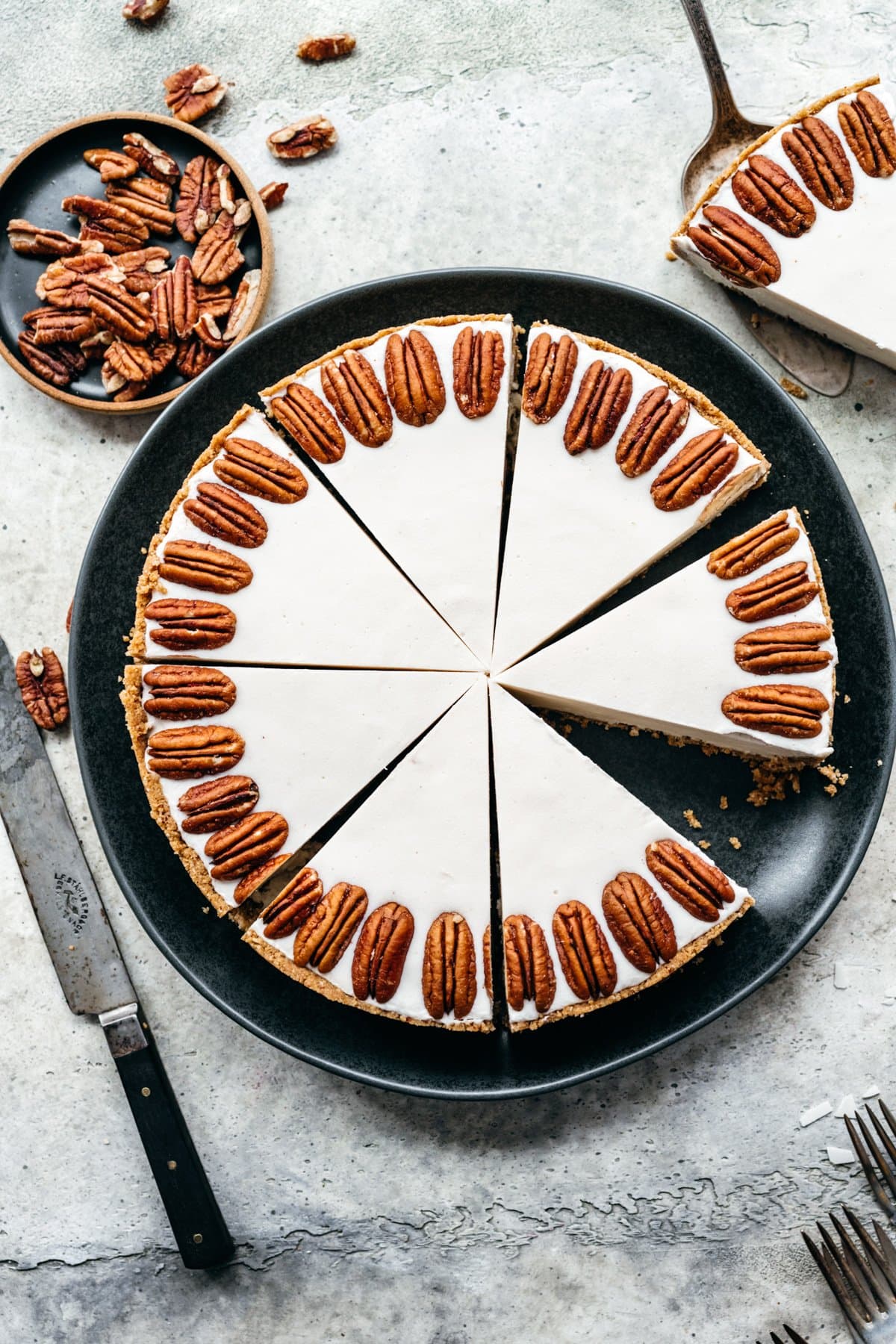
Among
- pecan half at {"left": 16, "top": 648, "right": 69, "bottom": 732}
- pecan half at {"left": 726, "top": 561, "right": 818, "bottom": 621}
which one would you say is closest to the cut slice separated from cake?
pecan half at {"left": 726, "top": 561, "right": 818, "bottom": 621}

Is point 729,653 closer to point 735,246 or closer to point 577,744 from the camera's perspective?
point 577,744

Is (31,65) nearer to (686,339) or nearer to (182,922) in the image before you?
(686,339)

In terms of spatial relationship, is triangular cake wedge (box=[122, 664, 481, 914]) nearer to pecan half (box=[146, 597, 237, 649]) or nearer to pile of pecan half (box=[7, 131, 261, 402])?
pecan half (box=[146, 597, 237, 649])

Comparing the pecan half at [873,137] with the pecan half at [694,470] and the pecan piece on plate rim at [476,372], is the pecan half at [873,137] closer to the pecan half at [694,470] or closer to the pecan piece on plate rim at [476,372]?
the pecan half at [694,470]

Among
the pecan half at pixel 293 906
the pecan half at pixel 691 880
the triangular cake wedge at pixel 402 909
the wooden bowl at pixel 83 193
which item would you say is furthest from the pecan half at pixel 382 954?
the wooden bowl at pixel 83 193

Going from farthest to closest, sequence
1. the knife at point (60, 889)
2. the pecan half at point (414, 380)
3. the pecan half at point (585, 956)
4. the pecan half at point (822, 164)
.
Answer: the knife at point (60, 889)
the pecan half at point (822, 164)
the pecan half at point (414, 380)
the pecan half at point (585, 956)

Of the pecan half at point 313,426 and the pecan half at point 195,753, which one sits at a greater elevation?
the pecan half at point 313,426

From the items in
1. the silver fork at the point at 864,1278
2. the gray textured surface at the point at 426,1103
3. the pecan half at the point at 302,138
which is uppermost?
the pecan half at the point at 302,138
